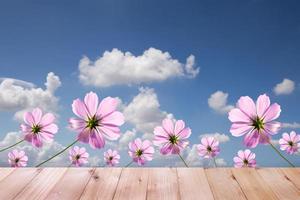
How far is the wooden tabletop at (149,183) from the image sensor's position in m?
2.62

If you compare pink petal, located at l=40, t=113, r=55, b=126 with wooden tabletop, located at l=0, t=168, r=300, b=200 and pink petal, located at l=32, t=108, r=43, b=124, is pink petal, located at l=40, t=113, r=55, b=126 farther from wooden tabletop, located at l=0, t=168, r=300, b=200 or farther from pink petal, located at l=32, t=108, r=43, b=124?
wooden tabletop, located at l=0, t=168, r=300, b=200

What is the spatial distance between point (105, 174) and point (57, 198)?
0.41 metres

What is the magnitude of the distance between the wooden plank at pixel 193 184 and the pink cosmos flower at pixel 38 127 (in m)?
0.90

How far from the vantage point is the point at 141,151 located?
3.73 metres

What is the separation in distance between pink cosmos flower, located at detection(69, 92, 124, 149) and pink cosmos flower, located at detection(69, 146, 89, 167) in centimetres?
186

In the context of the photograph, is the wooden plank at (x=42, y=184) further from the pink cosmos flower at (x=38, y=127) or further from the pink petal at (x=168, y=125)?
the pink petal at (x=168, y=125)

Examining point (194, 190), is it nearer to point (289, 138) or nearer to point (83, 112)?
point (83, 112)

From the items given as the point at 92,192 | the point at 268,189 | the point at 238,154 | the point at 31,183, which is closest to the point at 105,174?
the point at 92,192

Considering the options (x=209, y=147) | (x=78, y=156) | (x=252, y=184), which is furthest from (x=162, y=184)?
(x=78, y=156)

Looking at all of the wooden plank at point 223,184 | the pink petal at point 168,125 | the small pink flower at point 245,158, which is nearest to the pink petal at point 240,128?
the wooden plank at point 223,184

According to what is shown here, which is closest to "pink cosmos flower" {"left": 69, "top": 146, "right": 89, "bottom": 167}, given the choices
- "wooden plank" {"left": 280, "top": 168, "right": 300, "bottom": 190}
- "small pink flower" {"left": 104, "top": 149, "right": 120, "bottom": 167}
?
"small pink flower" {"left": 104, "top": 149, "right": 120, "bottom": 167}

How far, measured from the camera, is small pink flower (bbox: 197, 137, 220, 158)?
4.09 m

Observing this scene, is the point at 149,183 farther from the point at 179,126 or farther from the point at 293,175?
the point at 293,175

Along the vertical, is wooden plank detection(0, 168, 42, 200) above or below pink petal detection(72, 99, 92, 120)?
below
